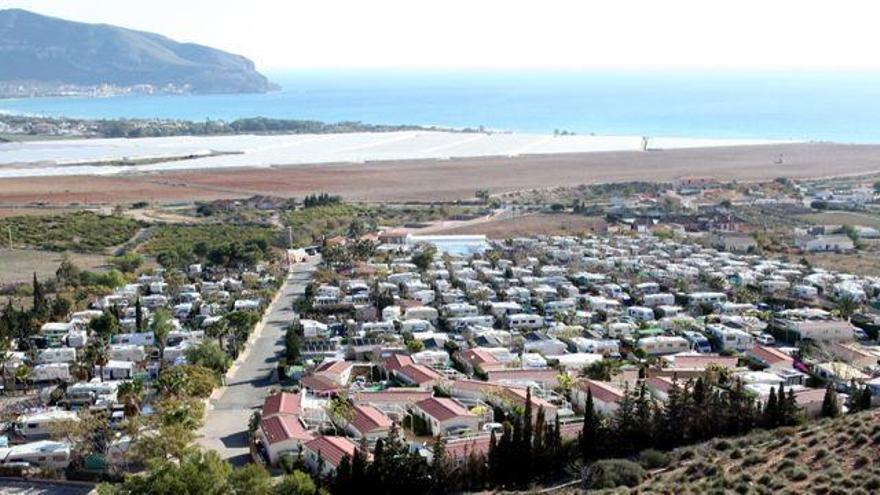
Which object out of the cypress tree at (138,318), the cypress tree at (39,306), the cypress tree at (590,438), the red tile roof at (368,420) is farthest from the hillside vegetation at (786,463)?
the cypress tree at (39,306)

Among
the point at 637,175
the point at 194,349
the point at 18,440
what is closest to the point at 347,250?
the point at 194,349

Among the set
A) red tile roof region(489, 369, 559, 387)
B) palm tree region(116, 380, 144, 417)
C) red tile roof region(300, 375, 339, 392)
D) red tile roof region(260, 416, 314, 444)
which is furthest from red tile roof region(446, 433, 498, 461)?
palm tree region(116, 380, 144, 417)

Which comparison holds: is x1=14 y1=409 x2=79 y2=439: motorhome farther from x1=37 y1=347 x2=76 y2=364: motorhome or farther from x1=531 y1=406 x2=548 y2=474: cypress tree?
x1=531 y1=406 x2=548 y2=474: cypress tree

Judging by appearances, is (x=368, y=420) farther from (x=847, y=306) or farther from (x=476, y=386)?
(x=847, y=306)

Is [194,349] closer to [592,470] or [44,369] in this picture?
[44,369]

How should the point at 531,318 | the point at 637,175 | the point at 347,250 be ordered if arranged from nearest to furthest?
1. the point at 531,318
2. the point at 347,250
3. the point at 637,175

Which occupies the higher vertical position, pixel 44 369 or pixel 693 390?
pixel 693 390

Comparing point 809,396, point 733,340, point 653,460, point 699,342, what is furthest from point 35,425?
point 733,340
